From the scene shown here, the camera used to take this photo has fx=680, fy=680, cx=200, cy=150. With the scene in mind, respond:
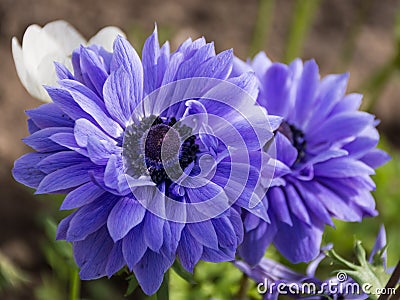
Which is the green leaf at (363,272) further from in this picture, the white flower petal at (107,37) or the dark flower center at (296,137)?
the white flower petal at (107,37)

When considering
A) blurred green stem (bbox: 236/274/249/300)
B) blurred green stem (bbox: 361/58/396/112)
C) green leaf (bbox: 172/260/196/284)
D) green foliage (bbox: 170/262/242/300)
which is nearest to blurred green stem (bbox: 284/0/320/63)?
blurred green stem (bbox: 361/58/396/112)

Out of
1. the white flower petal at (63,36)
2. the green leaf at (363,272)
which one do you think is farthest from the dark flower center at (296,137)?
the white flower petal at (63,36)

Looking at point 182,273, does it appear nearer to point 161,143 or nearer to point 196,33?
point 161,143

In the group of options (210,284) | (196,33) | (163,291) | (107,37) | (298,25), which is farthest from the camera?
(196,33)

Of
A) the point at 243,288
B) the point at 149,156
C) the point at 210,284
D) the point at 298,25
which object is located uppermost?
the point at 149,156

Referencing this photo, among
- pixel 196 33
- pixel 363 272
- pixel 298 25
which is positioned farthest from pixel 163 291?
pixel 196 33

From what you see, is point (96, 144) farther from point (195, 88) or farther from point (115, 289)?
point (115, 289)
